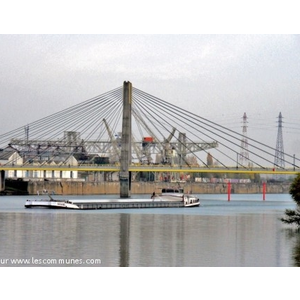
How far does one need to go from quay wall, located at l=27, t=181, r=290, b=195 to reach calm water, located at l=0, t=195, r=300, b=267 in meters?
A: 40.3

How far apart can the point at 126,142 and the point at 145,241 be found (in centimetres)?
2833

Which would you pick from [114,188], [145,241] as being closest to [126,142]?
[145,241]

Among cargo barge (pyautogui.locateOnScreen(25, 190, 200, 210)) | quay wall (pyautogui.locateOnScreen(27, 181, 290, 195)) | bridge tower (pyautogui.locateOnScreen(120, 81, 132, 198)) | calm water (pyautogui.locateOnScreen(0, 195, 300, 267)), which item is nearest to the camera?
calm water (pyautogui.locateOnScreen(0, 195, 300, 267))

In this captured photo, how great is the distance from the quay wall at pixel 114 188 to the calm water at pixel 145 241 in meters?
40.3

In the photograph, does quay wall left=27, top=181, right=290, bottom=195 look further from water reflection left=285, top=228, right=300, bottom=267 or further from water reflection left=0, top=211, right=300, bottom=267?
water reflection left=285, top=228, right=300, bottom=267

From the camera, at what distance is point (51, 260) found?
19.3 metres

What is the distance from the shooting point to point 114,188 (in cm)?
8219

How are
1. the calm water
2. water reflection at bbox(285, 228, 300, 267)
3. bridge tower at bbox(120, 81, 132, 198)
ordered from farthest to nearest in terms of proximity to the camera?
bridge tower at bbox(120, 81, 132, 198), water reflection at bbox(285, 228, 300, 267), the calm water

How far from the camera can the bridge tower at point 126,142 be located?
52.9m

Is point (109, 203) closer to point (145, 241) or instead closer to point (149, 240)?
point (149, 240)

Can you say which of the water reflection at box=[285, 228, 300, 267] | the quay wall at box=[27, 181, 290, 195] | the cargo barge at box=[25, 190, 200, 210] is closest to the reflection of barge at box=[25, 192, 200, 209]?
the cargo barge at box=[25, 190, 200, 210]

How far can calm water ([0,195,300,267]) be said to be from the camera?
781 inches

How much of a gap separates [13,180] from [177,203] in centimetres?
2791

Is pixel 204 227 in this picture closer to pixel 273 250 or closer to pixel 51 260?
pixel 273 250
